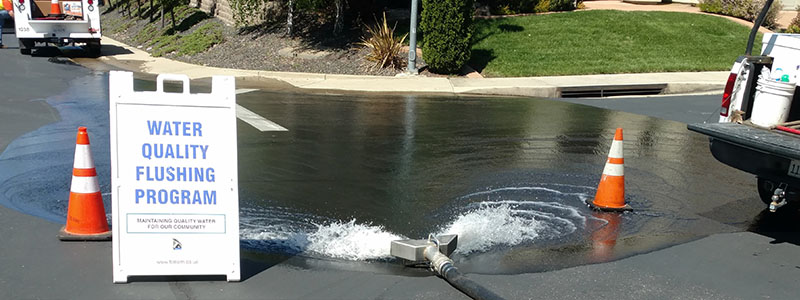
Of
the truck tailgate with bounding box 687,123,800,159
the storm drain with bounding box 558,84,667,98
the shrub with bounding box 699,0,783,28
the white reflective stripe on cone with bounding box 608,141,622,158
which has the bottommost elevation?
the storm drain with bounding box 558,84,667,98

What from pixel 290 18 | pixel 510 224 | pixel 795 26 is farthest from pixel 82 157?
pixel 795 26

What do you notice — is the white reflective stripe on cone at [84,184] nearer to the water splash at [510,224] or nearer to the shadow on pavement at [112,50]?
A: the water splash at [510,224]

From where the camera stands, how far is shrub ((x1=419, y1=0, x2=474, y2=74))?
1655 cm

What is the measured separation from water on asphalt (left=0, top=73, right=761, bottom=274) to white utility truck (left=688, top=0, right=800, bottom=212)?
25.4 inches

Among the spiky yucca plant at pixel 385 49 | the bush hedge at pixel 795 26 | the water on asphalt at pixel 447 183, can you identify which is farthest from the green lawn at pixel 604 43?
the water on asphalt at pixel 447 183

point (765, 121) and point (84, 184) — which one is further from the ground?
point (765, 121)

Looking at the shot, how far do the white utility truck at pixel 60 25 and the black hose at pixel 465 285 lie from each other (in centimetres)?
1853

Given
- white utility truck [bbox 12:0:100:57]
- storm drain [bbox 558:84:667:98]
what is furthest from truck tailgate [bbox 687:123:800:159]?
white utility truck [bbox 12:0:100:57]

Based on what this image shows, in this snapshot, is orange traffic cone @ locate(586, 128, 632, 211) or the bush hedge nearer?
orange traffic cone @ locate(586, 128, 632, 211)

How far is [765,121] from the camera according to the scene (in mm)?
6766

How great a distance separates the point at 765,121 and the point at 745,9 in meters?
16.8

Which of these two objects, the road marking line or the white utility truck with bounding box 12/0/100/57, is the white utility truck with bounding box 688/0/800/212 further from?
the white utility truck with bounding box 12/0/100/57

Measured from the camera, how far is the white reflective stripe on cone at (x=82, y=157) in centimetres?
546

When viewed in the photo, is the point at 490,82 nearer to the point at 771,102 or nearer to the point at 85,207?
the point at 771,102
